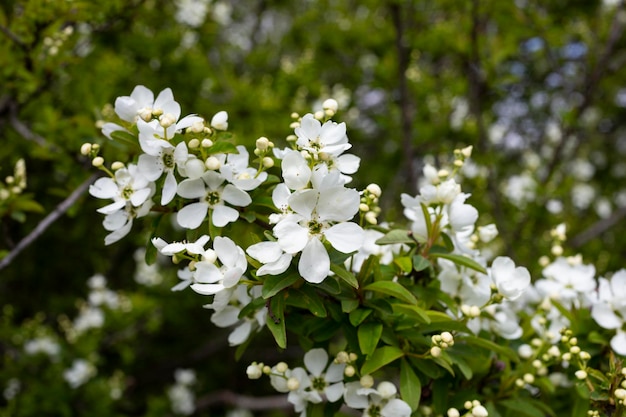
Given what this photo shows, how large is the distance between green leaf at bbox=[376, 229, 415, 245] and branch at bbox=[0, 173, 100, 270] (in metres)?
1.23

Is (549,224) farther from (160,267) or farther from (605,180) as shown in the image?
(160,267)

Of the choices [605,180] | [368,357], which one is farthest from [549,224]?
[368,357]

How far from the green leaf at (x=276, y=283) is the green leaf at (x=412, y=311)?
1.07ft

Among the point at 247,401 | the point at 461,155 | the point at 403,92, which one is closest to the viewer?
the point at 461,155

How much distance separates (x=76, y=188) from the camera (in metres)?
2.55

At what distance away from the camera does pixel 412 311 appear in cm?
156

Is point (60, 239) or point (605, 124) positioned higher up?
point (605, 124)

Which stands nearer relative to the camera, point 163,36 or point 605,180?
point 163,36

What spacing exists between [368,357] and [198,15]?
3452mm

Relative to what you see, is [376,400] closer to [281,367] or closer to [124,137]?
[281,367]

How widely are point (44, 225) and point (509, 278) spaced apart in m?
1.73

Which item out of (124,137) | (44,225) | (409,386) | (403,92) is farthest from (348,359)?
(403,92)

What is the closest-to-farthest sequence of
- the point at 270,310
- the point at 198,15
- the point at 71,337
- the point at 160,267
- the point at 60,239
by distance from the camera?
the point at 270,310 → the point at 71,337 → the point at 198,15 → the point at 60,239 → the point at 160,267

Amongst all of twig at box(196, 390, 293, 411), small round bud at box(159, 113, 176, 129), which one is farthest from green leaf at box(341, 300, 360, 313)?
twig at box(196, 390, 293, 411)
